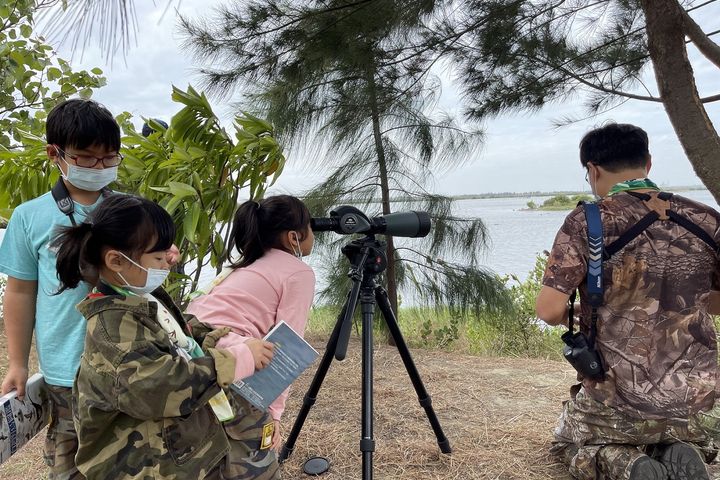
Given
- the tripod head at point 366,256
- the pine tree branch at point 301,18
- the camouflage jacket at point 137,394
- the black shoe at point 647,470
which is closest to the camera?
the camouflage jacket at point 137,394

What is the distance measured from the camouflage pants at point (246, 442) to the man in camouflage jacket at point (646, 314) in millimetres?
898

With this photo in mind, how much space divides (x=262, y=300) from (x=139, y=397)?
1.65ft

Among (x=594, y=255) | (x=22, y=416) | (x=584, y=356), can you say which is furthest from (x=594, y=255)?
(x=22, y=416)

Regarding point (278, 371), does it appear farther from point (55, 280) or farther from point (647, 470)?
point (647, 470)

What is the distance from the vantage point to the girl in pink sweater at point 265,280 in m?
1.46

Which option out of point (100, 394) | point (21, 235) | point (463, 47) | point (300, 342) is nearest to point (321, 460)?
point (300, 342)

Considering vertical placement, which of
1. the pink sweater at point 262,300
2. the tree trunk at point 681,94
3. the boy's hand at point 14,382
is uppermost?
the tree trunk at point 681,94

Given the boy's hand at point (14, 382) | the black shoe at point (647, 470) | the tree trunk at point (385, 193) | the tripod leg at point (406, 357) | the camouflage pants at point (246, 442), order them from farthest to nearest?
the tree trunk at point (385, 193), the tripod leg at point (406, 357), the black shoe at point (647, 470), the camouflage pants at point (246, 442), the boy's hand at point (14, 382)

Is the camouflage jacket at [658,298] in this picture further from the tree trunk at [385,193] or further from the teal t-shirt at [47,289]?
the tree trunk at [385,193]

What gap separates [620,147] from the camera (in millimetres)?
1637

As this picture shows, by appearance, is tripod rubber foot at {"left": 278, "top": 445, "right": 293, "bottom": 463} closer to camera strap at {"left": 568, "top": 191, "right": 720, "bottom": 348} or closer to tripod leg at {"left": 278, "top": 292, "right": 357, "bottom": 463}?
tripod leg at {"left": 278, "top": 292, "right": 357, "bottom": 463}

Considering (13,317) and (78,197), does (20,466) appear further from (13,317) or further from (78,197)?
(78,197)

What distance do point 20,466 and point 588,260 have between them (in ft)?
7.42

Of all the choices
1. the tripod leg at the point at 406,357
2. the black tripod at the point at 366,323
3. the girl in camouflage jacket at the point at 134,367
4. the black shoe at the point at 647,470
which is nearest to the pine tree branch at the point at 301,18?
the black tripod at the point at 366,323
